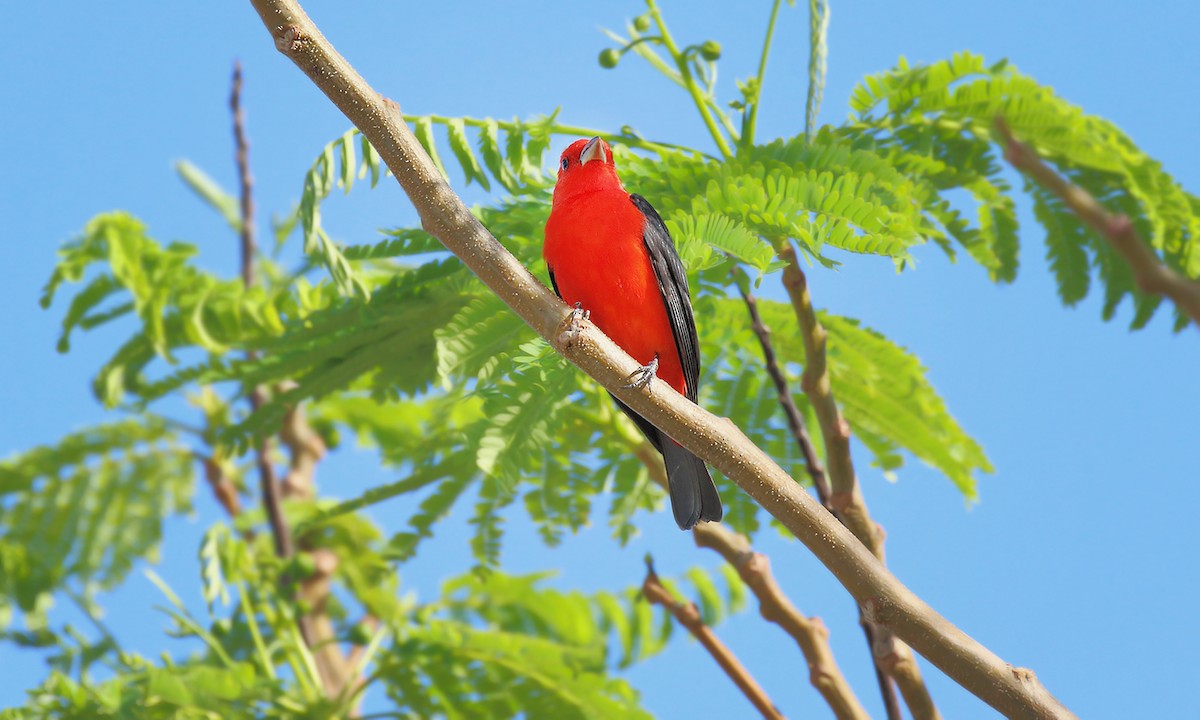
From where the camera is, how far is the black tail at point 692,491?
3707mm

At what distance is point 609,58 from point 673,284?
116cm

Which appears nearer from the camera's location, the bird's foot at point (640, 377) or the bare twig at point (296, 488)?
the bird's foot at point (640, 377)

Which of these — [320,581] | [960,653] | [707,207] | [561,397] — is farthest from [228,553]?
[960,653]

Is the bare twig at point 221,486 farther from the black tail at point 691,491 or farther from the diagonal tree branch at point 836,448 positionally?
the diagonal tree branch at point 836,448

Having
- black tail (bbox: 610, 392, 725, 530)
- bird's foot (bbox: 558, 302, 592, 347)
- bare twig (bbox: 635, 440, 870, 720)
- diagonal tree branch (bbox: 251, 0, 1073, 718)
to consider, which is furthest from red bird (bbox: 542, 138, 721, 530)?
bird's foot (bbox: 558, 302, 592, 347)

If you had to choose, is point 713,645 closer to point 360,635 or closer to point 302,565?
point 360,635

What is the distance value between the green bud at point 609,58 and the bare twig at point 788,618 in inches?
66.1

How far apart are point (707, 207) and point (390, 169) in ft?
3.76

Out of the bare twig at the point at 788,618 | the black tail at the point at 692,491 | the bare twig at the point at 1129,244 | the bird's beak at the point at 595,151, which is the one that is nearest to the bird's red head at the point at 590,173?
the bird's beak at the point at 595,151

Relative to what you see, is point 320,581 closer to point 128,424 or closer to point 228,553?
point 228,553

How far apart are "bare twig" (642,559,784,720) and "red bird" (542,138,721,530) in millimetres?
509

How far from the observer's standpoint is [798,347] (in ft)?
14.3

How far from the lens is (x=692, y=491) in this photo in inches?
148

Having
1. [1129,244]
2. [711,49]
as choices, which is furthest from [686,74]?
[1129,244]
